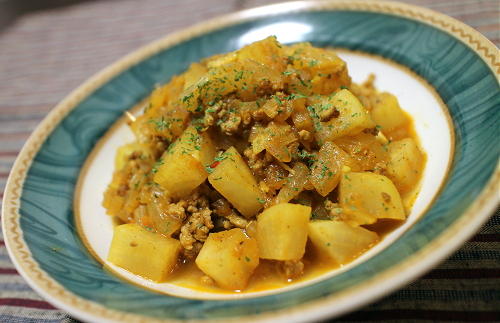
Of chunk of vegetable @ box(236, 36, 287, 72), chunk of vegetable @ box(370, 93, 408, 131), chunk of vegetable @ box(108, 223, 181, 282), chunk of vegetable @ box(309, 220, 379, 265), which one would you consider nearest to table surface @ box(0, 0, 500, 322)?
chunk of vegetable @ box(309, 220, 379, 265)

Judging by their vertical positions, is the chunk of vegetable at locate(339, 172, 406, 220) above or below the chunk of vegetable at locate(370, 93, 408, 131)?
below

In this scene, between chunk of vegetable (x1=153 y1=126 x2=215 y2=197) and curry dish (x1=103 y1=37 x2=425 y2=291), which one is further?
chunk of vegetable (x1=153 y1=126 x2=215 y2=197)

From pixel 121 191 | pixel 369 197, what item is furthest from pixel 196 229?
pixel 369 197

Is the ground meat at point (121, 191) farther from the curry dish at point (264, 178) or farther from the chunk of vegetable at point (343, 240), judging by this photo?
the chunk of vegetable at point (343, 240)

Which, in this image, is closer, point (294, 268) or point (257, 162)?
point (294, 268)

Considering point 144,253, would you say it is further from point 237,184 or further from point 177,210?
point 237,184

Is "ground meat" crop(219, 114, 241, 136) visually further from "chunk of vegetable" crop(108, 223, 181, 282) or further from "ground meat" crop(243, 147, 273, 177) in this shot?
"chunk of vegetable" crop(108, 223, 181, 282)

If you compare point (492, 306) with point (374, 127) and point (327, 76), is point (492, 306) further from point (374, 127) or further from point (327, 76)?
point (327, 76)
